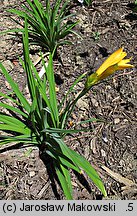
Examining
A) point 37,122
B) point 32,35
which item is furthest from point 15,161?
point 32,35

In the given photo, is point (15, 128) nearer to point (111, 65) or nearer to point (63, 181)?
point (63, 181)

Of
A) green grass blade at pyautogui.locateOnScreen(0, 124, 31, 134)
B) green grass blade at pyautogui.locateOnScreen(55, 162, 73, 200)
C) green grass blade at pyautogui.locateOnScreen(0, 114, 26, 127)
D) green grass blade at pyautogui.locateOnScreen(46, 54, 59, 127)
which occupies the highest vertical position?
green grass blade at pyautogui.locateOnScreen(46, 54, 59, 127)

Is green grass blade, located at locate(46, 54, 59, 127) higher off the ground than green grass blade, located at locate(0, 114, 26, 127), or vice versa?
green grass blade, located at locate(46, 54, 59, 127)

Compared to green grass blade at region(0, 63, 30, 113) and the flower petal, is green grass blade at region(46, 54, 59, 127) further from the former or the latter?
the flower petal

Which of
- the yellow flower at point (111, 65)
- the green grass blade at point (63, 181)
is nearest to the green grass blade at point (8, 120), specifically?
the green grass blade at point (63, 181)

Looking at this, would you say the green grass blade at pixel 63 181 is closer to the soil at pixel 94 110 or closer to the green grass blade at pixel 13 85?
the soil at pixel 94 110

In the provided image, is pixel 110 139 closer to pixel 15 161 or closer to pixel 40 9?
pixel 15 161

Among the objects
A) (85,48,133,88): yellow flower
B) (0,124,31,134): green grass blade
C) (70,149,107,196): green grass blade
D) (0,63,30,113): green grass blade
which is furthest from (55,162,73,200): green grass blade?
(85,48,133,88): yellow flower

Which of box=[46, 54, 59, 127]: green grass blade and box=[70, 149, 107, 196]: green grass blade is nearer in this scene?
box=[70, 149, 107, 196]: green grass blade
